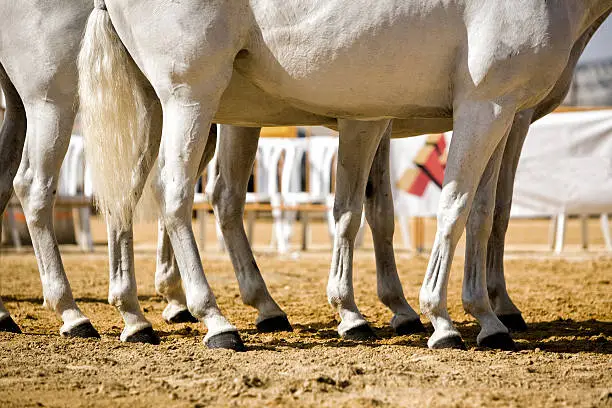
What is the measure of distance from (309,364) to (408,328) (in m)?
1.53

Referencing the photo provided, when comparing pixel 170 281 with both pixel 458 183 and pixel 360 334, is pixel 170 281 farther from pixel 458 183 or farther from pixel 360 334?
pixel 458 183

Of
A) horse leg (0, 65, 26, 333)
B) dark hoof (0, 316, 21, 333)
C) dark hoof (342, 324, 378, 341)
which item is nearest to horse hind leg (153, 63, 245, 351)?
dark hoof (342, 324, 378, 341)

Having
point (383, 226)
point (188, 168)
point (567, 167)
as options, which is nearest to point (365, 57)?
point (188, 168)

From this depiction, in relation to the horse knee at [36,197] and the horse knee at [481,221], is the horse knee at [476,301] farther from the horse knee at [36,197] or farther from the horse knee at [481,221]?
the horse knee at [36,197]

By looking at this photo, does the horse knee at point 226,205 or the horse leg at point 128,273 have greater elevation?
the horse knee at point 226,205

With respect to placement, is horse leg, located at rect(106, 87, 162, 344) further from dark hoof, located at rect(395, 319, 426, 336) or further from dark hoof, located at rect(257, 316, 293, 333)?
dark hoof, located at rect(395, 319, 426, 336)

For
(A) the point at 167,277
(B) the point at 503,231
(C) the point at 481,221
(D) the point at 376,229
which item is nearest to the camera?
(C) the point at 481,221

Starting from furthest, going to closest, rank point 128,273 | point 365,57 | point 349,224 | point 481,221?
1. point 349,224
2. point 128,273
3. point 481,221
4. point 365,57

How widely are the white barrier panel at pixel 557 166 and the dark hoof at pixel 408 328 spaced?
7.63m

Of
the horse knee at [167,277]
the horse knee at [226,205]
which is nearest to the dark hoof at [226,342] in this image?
the horse knee at [226,205]

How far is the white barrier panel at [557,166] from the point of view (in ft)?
44.0

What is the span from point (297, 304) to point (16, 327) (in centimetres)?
240

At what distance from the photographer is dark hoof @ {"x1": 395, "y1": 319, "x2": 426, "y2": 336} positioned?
6.00 meters

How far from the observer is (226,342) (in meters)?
5.02
